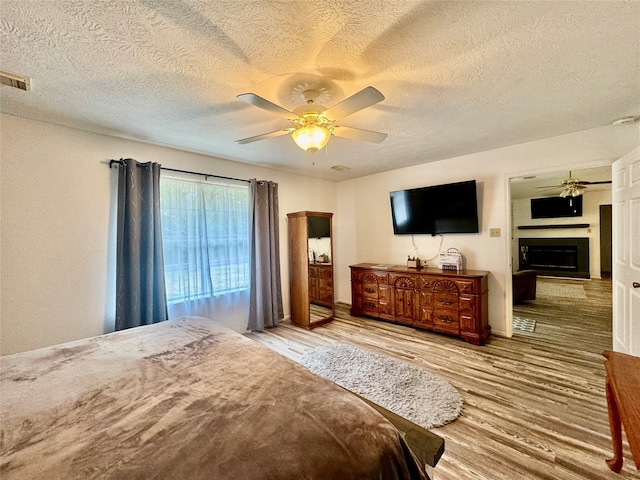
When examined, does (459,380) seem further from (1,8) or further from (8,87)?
(8,87)

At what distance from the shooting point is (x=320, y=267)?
13.9 feet

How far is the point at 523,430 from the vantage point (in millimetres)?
1783

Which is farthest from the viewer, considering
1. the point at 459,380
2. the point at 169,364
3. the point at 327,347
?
the point at 327,347

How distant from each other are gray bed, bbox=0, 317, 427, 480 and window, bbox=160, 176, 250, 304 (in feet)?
5.44

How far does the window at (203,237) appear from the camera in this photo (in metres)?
3.04

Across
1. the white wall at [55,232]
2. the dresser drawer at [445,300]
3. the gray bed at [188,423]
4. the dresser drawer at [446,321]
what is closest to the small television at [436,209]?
the dresser drawer at [445,300]

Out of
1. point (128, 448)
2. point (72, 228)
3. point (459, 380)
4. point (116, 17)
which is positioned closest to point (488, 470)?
point (459, 380)

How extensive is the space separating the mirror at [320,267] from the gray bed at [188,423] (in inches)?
103

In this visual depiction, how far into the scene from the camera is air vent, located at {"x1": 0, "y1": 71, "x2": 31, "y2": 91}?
1.63 metres

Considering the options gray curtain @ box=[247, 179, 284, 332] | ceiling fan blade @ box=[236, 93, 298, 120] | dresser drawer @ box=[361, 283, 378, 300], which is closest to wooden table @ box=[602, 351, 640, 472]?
ceiling fan blade @ box=[236, 93, 298, 120]

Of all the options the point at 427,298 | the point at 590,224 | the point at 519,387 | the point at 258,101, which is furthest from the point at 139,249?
the point at 590,224

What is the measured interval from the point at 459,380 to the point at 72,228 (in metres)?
3.95

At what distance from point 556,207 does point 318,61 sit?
8.89 metres

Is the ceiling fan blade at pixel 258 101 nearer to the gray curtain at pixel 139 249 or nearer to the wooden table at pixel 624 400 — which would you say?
the gray curtain at pixel 139 249
